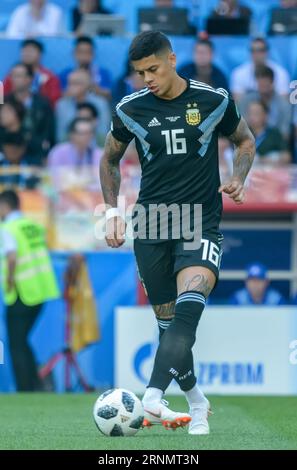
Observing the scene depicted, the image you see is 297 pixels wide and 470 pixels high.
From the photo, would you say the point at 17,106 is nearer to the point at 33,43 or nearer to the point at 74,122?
the point at 74,122

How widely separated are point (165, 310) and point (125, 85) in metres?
8.55

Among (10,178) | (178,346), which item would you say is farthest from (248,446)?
(10,178)

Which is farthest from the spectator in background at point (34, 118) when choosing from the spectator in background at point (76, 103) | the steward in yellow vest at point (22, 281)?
the steward in yellow vest at point (22, 281)

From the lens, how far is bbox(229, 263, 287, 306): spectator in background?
14266 mm

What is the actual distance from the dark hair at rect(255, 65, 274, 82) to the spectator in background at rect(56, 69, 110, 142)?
6.75ft

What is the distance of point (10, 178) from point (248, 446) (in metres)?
8.72

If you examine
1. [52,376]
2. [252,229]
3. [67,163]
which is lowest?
[52,376]

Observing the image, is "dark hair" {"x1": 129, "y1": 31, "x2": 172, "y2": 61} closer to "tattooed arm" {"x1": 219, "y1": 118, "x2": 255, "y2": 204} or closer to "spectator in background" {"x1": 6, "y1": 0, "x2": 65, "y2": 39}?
→ "tattooed arm" {"x1": 219, "y1": 118, "x2": 255, "y2": 204}

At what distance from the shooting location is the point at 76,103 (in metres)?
15.7

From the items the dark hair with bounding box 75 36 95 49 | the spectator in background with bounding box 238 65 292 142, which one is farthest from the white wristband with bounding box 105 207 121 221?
the dark hair with bounding box 75 36 95 49

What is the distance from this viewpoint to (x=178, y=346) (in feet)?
22.9

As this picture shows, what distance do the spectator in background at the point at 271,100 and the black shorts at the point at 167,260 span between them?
26.6ft

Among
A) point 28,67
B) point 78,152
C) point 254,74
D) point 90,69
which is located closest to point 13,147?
point 78,152
